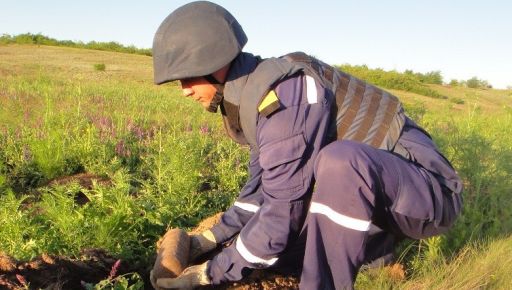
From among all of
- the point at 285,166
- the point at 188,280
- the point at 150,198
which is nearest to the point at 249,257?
the point at 188,280

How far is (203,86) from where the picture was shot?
2449 mm

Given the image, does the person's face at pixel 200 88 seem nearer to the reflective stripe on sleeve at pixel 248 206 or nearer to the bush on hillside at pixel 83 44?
the reflective stripe on sleeve at pixel 248 206

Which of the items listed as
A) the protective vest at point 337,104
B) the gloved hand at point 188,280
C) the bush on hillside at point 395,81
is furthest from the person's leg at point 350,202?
the bush on hillside at point 395,81

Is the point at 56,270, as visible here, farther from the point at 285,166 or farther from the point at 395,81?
the point at 395,81

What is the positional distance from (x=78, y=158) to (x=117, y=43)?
3902 cm

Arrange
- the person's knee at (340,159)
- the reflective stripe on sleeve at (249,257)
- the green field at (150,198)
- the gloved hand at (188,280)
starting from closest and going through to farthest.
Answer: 1. the person's knee at (340,159)
2. the reflective stripe on sleeve at (249,257)
3. the gloved hand at (188,280)
4. the green field at (150,198)

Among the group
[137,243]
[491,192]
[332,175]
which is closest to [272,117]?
[332,175]

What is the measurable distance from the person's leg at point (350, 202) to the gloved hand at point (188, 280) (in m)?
0.56

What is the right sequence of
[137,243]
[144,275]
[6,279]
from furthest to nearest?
[137,243]
[144,275]
[6,279]

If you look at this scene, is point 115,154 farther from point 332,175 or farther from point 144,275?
point 332,175

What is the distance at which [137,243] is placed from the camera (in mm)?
3264

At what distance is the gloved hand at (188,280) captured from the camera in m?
2.61

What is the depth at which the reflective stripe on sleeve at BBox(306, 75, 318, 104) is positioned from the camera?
228cm

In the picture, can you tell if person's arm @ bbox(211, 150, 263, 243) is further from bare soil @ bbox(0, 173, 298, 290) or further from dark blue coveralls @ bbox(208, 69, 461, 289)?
dark blue coveralls @ bbox(208, 69, 461, 289)
